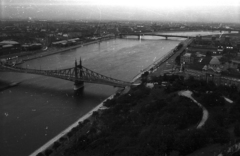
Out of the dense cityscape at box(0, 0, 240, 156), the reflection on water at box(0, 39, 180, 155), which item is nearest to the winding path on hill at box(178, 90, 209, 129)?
the dense cityscape at box(0, 0, 240, 156)

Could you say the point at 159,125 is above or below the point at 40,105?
above

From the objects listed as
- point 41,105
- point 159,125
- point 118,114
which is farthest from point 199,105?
point 41,105

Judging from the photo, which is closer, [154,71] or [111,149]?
[111,149]

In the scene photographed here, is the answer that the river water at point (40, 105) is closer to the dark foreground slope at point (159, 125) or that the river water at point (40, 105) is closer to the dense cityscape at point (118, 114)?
the dense cityscape at point (118, 114)

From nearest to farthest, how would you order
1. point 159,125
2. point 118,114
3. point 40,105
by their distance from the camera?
point 159,125 → point 118,114 → point 40,105

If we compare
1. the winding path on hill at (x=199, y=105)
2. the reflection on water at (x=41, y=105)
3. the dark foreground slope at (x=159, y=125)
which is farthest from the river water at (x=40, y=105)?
the winding path on hill at (x=199, y=105)

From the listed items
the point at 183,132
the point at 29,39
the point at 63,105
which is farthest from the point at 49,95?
the point at 29,39

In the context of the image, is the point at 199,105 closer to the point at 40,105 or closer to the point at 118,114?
the point at 118,114

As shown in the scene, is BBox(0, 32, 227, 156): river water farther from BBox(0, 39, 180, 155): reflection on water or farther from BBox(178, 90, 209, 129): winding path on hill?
BBox(178, 90, 209, 129): winding path on hill

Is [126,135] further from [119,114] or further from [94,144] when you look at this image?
[119,114]
